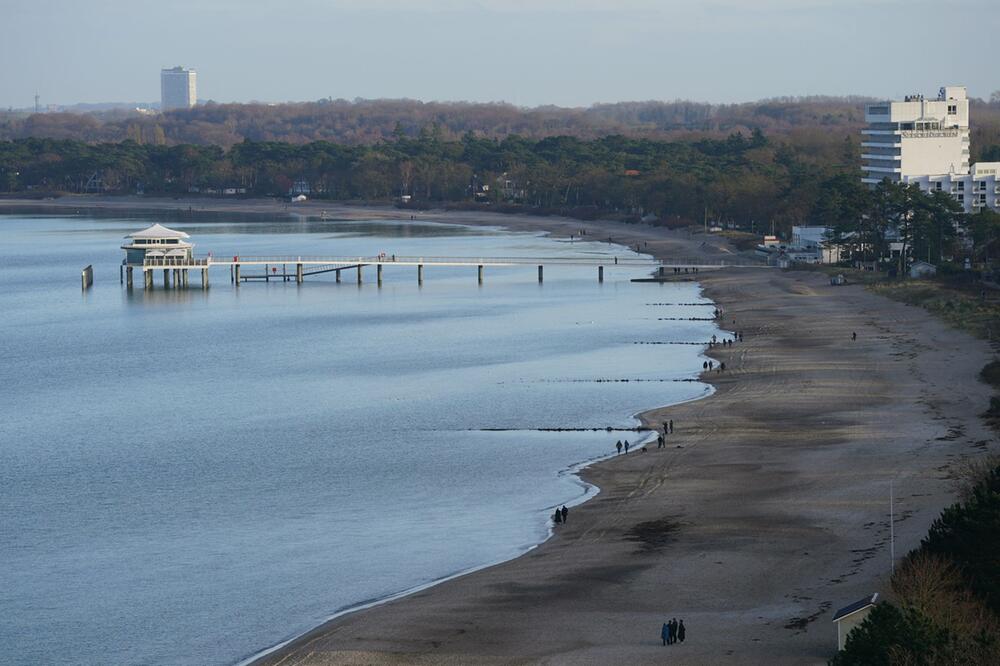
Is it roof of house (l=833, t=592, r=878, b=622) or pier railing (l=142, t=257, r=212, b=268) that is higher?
pier railing (l=142, t=257, r=212, b=268)

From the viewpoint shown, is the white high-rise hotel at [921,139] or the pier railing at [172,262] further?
the white high-rise hotel at [921,139]

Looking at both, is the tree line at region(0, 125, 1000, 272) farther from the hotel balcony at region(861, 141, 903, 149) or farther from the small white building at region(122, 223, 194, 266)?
the small white building at region(122, 223, 194, 266)

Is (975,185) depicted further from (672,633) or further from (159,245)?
(672,633)

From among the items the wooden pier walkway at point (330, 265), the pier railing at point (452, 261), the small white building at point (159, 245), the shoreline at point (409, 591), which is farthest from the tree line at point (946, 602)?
the small white building at point (159, 245)

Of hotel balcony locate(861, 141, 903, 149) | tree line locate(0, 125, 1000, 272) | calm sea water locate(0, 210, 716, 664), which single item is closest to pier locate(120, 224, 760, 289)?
calm sea water locate(0, 210, 716, 664)

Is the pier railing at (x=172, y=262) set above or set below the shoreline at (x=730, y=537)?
above

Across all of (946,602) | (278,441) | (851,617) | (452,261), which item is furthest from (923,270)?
(851,617)

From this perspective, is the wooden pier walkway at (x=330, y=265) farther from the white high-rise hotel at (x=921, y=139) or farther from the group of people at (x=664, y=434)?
the group of people at (x=664, y=434)
